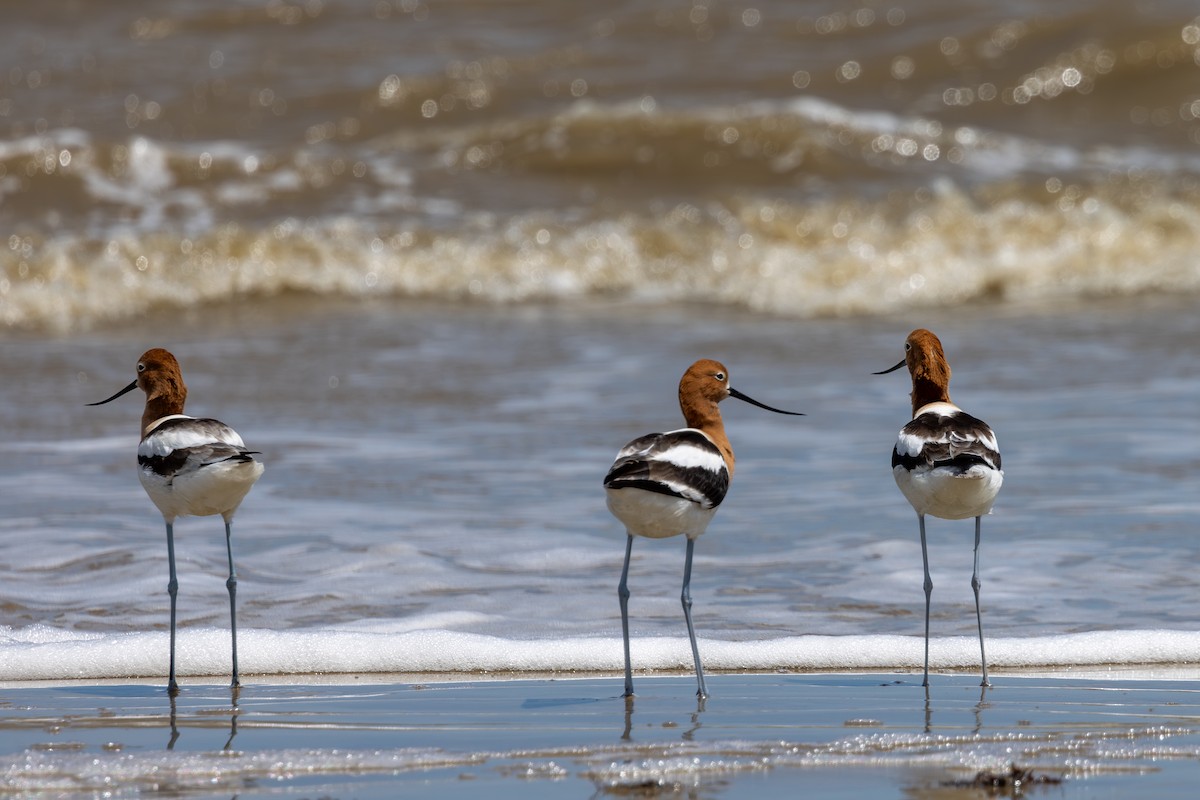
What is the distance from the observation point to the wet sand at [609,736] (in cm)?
409

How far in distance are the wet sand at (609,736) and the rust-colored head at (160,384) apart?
99cm

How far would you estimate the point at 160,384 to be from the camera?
5.71m

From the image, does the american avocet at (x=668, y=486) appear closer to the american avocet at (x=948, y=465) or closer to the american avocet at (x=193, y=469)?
the american avocet at (x=948, y=465)

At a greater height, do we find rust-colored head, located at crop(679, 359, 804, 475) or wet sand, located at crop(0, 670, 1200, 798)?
rust-colored head, located at crop(679, 359, 804, 475)

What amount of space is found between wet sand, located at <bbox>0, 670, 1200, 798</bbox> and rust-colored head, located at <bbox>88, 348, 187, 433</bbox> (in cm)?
99

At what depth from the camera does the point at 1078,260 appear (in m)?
16.0

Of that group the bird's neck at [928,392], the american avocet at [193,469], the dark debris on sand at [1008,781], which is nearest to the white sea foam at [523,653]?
the american avocet at [193,469]

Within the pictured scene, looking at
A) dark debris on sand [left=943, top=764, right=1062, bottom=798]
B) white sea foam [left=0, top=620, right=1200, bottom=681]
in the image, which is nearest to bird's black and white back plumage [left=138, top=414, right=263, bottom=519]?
white sea foam [left=0, top=620, right=1200, bottom=681]

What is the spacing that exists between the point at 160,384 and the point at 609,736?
2160mm

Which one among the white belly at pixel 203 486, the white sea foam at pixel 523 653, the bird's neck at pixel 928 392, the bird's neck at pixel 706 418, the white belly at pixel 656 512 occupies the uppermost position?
the bird's neck at pixel 928 392

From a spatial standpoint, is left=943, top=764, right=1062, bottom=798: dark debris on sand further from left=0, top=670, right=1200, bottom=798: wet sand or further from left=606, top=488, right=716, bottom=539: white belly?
left=606, top=488, right=716, bottom=539: white belly

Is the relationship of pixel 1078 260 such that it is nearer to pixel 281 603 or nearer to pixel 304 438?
pixel 304 438

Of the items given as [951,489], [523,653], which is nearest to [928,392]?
[951,489]

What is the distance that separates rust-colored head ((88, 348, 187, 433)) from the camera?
5707mm
